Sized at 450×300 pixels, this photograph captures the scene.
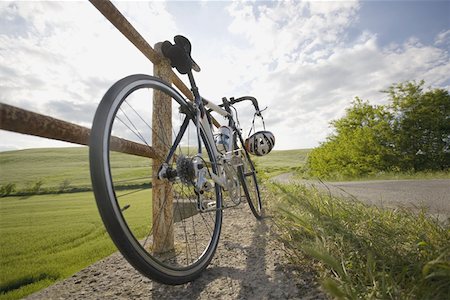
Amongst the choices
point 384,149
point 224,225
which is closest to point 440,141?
point 384,149

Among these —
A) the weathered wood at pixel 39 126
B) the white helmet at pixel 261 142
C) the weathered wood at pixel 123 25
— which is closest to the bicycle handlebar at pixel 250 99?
the white helmet at pixel 261 142

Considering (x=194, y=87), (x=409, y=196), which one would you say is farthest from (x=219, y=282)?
(x=409, y=196)

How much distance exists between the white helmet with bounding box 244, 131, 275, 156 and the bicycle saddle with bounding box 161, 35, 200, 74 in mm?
1392

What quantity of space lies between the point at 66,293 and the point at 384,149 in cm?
2019

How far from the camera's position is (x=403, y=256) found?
119 cm

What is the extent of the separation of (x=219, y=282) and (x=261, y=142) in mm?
1871

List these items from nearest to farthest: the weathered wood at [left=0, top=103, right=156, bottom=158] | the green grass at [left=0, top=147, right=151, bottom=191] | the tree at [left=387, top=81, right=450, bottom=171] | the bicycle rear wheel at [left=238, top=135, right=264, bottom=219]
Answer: the weathered wood at [left=0, top=103, right=156, bottom=158], the green grass at [left=0, top=147, right=151, bottom=191], the bicycle rear wheel at [left=238, top=135, right=264, bottom=219], the tree at [left=387, top=81, right=450, bottom=171]

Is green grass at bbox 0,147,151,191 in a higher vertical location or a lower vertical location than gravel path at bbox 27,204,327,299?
higher

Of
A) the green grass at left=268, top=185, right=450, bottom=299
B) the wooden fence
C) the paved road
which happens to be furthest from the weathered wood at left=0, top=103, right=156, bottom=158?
the paved road

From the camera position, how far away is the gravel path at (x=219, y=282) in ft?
4.24

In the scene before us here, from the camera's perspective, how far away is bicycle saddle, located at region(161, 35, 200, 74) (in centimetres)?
191

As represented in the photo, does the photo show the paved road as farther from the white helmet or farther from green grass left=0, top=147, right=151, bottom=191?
green grass left=0, top=147, right=151, bottom=191

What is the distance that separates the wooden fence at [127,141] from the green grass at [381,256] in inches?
38.9

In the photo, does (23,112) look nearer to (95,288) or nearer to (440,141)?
(95,288)
